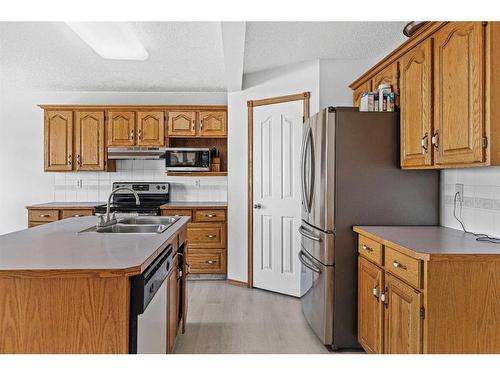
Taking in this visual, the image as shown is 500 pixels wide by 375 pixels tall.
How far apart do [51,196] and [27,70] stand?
1680 millimetres

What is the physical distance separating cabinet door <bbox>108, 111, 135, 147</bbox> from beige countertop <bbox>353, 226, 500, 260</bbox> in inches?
125

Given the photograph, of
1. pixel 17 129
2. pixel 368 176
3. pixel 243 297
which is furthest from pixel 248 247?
pixel 17 129

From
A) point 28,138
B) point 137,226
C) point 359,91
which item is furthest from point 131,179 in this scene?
point 359,91

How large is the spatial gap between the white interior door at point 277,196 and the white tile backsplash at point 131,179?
3.37 feet

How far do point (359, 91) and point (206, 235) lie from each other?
2.28m

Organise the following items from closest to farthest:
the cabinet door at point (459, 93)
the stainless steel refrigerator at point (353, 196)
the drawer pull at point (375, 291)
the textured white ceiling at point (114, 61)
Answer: the cabinet door at point (459, 93)
the drawer pull at point (375, 291)
the stainless steel refrigerator at point (353, 196)
the textured white ceiling at point (114, 61)

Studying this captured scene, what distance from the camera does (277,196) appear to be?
4.14m

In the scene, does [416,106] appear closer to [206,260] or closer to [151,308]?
[151,308]

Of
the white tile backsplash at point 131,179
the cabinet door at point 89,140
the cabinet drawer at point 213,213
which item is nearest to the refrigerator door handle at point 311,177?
the cabinet drawer at point 213,213

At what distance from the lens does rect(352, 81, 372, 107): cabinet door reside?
3297mm

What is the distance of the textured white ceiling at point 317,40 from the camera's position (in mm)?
3002

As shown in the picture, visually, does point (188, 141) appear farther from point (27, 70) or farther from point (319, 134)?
point (319, 134)

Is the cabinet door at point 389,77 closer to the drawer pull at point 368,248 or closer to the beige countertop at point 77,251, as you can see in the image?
the drawer pull at point 368,248

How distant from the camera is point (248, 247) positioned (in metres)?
4.38
